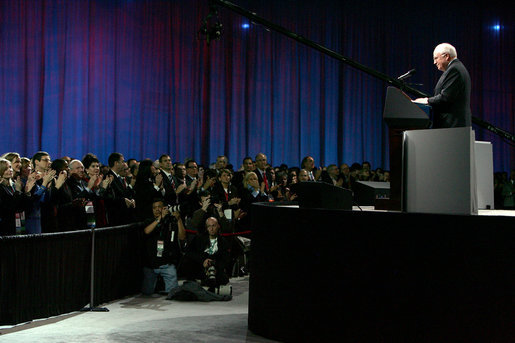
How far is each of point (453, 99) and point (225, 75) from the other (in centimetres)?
1093

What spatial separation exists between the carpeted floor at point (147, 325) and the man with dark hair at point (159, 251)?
62cm

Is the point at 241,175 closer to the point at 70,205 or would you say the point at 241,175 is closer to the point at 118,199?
the point at 118,199

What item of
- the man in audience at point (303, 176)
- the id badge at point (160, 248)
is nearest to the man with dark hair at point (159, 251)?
the id badge at point (160, 248)

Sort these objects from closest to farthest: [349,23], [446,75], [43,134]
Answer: [446,75]
[43,134]
[349,23]

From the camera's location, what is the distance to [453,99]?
16.1ft

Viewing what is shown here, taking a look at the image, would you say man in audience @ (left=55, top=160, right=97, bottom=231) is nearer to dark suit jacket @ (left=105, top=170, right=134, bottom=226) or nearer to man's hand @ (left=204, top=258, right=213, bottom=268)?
dark suit jacket @ (left=105, top=170, right=134, bottom=226)

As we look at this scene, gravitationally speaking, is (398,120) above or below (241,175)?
above

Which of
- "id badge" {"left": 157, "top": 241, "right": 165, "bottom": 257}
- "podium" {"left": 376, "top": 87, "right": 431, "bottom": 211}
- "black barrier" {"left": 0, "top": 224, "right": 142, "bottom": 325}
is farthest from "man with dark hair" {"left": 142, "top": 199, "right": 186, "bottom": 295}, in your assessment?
"podium" {"left": 376, "top": 87, "right": 431, "bottom": 211}

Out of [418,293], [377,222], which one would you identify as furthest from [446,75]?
[418,293]

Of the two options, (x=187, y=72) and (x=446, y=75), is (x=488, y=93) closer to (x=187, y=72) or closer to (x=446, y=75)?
(x=187, y=72)

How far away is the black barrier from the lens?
5586 millimetres

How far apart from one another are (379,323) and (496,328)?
2.53ft

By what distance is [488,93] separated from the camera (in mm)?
19109

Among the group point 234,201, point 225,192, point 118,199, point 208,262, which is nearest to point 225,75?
point 225,192
